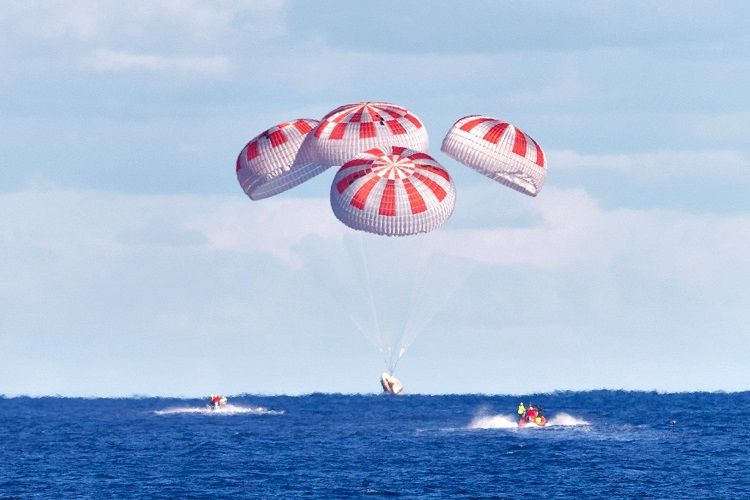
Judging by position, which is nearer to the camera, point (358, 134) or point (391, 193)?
point (391, 193)

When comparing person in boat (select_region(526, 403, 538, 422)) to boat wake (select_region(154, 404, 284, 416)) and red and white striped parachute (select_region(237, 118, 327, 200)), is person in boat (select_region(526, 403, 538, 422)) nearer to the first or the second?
red and white striped parachute (select_region(237, 118, 327, 200))

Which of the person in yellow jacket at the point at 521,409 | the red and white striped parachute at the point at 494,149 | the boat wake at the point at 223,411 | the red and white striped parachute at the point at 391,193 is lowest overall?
the person in yellow jacket at the point at 521,409

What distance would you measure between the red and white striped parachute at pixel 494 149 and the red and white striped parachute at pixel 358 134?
186cm

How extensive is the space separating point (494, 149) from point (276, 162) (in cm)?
1002

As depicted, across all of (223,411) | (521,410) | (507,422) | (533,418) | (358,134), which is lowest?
(533,418)

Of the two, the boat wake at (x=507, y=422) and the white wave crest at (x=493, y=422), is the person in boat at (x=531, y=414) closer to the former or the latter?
the boat wake at (x=507, y=422)

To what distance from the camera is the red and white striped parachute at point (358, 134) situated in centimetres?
6662

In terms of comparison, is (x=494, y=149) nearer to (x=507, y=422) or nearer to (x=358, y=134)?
(x=358, y=134)

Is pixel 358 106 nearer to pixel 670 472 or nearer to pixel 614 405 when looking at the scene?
pixel 670 472

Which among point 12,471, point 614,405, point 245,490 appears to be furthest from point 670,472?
point 614,405

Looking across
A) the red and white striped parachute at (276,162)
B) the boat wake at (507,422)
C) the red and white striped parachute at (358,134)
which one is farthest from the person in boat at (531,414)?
the red and white striped parachute at (358,134)

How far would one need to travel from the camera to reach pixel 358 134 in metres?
66.9

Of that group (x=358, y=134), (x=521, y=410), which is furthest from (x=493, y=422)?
(x=358, y=134)

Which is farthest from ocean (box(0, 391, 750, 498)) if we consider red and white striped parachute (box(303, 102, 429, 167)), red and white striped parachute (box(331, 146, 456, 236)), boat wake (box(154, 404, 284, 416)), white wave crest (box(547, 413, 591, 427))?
red and white striped parachute (box(303, 102, 429, 167))
